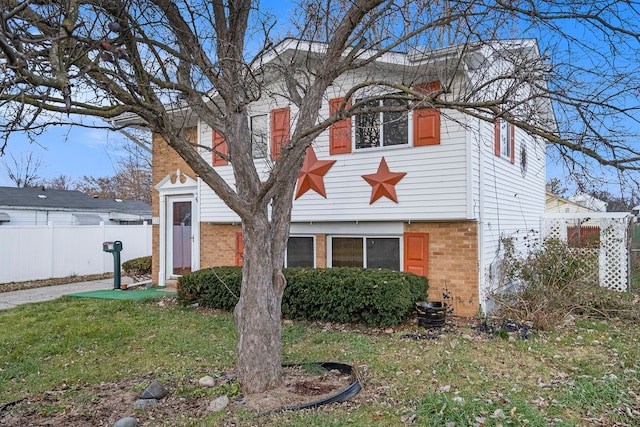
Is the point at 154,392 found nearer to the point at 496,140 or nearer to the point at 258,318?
the point at 258,318

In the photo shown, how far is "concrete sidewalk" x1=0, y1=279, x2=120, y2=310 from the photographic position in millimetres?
10852

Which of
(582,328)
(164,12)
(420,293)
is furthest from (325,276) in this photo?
(164,12)

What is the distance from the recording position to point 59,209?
21.9m

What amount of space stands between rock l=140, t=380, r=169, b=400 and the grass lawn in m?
0.16

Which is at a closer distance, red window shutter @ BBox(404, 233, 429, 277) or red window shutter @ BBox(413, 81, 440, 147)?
red window shutter @ BBox(413, 81, 440, 147)

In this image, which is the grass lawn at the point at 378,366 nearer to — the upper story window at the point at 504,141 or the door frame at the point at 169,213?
the door frame at the point at 169,213

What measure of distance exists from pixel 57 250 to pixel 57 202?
825cm

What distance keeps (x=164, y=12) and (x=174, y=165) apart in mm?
7147

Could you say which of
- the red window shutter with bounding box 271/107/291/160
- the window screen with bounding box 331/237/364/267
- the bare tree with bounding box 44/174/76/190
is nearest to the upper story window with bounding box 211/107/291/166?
the red window shutter with bounding box 271/107/291/160

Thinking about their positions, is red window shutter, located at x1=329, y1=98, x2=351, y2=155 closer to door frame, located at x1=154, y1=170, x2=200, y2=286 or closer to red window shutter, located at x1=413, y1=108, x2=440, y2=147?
red window shutter, located at x1=413, y1=108, x2=440, y2=147

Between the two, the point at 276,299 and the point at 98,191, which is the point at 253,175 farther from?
the point at 98,191

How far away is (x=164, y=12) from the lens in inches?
198

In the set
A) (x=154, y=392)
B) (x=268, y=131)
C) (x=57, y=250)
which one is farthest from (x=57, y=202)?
(x=154, y=392)

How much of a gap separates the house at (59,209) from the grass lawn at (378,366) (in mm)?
14166
